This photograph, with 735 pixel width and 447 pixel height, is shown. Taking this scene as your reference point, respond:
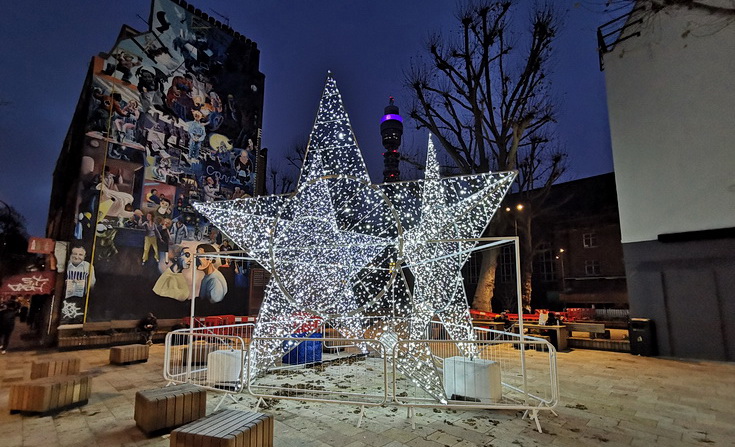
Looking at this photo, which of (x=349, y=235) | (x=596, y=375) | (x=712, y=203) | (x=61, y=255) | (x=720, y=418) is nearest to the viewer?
(x=720, y=418)

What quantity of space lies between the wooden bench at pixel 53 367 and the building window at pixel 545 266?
22123mm

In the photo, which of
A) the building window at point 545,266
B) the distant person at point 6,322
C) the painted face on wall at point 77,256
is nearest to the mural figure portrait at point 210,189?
the painted face on wall at point 77,256

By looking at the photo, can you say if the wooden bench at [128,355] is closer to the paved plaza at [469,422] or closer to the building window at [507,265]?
the paved plaza at [469,422]

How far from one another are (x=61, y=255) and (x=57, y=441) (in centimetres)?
893

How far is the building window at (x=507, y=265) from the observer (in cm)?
2295

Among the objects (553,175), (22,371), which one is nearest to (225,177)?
(22,371)

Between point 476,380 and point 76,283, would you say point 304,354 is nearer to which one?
point 476,380

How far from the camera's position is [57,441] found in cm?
439

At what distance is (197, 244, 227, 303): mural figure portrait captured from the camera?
561 inches

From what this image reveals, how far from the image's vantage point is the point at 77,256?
1137 centimetres

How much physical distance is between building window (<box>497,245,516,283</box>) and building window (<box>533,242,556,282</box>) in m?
1.35

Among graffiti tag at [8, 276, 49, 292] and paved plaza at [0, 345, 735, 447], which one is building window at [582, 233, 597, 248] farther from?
graffiti tag at [8, 276, 49, 292]

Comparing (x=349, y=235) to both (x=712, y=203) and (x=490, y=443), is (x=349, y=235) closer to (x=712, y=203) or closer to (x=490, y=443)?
(x=490, y=443)

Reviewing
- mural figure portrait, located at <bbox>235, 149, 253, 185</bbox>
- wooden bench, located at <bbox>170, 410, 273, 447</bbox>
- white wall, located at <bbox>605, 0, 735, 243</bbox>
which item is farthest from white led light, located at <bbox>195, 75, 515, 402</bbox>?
mural figure portrait, located at <bbox>235, 149, 253, 185</bbox>
